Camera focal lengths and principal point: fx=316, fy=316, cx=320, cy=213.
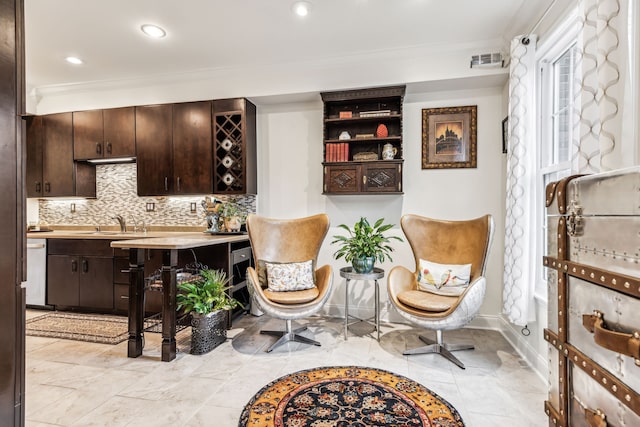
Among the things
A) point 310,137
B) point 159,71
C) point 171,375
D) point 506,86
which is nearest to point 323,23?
point 310,137

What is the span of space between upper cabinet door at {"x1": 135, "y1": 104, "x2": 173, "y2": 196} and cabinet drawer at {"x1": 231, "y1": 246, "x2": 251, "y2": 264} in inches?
46.0

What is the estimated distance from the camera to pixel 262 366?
238cm

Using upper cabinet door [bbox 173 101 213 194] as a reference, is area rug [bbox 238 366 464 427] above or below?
below

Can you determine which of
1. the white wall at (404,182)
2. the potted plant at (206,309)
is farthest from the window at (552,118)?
the potted plant at (206,309)

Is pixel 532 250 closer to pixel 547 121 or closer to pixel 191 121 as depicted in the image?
pixel 547 121

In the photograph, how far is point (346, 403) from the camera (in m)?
1.89

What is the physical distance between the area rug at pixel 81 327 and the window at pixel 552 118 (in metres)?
3.73

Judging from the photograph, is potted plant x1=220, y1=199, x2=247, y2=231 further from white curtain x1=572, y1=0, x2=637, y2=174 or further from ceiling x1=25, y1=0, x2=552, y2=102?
white curtain x1=572, y1=0, x2=637, y2=174

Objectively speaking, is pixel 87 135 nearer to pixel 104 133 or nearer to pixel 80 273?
pixel 104 133

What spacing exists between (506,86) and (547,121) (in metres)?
0.81

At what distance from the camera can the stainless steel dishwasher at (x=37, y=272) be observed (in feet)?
12.2

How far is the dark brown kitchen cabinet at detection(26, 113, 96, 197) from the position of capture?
4043mm

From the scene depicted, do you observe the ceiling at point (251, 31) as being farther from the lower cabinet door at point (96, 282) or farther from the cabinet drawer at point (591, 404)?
the cabinet drawer at point (591, 404)

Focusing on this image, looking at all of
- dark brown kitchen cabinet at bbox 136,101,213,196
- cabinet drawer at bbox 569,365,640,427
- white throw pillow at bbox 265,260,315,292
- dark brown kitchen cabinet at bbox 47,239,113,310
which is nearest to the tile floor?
white throw pillow at bbox 265,260,315,292
